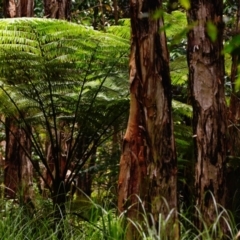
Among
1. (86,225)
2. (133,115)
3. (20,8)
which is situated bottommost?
(86,225)

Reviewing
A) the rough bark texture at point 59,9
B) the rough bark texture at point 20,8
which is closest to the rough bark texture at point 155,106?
the rough bark texture at point 20,8

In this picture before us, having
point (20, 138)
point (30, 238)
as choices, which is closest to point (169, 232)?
point (30, 238)

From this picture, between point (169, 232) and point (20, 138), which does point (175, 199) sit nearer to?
point (169, 232)

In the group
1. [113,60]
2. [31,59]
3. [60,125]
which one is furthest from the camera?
[60,125]

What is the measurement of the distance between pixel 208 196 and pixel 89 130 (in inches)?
65.7

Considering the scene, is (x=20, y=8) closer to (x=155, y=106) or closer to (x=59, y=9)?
(x=59, y=9)

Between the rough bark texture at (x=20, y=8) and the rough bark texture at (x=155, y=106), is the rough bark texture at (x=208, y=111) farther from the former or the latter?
the rough bark texture at (x=20, y=8)

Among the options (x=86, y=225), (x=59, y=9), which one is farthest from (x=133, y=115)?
(x=59, y=9)

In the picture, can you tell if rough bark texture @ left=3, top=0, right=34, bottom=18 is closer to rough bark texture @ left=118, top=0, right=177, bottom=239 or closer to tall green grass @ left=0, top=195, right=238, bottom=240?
tall green grass @ left=0, top=195, right=238, bottom=240

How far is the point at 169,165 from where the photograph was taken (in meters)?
3.04

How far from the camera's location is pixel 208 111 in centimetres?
323

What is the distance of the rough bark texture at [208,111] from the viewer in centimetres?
322

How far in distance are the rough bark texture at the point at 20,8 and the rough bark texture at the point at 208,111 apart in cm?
339

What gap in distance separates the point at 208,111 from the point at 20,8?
3646 mm
